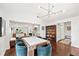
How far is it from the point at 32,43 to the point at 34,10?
0.61m

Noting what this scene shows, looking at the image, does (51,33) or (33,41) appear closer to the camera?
(33,41)

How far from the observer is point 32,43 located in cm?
151

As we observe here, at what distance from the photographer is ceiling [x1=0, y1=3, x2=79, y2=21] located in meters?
1.48

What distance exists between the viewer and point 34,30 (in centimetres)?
165

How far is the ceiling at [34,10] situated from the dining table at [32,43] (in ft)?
1.36

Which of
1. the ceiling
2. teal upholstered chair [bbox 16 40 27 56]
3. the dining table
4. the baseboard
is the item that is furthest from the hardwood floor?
the ceiling

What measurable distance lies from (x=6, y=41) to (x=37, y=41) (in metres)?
0.65

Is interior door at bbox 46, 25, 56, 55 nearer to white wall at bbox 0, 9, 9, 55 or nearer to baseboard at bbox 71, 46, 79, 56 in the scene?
baseboard at bbox 71, 46, 79, 56

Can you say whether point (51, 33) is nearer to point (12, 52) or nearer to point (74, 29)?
point (74, 29)

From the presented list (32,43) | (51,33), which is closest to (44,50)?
(32,43)

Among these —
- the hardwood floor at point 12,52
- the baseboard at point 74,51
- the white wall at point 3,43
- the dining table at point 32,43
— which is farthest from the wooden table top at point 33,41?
the baseboard at point 74,51

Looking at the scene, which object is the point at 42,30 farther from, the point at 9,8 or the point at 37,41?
the point at 9,8

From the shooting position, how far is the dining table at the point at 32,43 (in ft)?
4.83

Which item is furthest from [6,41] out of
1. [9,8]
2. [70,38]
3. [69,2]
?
[69,2]
